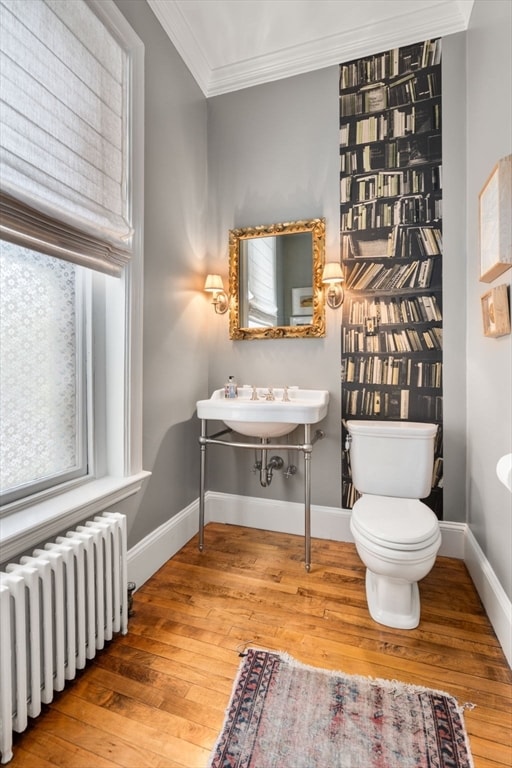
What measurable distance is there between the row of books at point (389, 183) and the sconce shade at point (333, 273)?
421mm

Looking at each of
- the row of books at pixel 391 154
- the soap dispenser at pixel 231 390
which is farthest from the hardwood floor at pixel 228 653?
the row of books at pixel 391 154

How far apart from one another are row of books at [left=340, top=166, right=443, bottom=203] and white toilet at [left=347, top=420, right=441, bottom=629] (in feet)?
4.32

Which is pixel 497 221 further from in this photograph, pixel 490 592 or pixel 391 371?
pixel 490 592

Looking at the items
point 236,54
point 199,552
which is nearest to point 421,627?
point 199,552

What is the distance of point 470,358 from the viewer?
198 centimetres

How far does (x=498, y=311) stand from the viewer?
4.80ft

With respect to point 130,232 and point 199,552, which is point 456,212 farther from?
point 199,552

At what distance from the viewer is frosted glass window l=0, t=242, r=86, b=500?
49.8 inches

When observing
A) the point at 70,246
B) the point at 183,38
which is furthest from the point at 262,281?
the point at 183,38

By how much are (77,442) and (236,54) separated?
246cm

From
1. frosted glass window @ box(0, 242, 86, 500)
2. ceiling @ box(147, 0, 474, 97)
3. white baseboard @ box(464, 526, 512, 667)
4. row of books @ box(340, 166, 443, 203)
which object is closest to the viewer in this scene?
frosted glass window @ box(0, 242, 86, 500)

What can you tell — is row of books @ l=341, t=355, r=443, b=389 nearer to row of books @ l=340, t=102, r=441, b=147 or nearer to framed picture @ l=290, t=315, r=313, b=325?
framed picture @ l=290, t=315, r=313, b=325

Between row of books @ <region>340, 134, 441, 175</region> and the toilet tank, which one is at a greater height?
row of books @ <region>340, 134, 441, 175</region>

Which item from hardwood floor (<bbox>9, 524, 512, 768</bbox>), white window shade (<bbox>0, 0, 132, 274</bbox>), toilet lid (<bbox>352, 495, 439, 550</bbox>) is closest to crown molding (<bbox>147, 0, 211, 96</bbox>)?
white window shade (<bbox>0, 0, 132, 274</bbox>)
